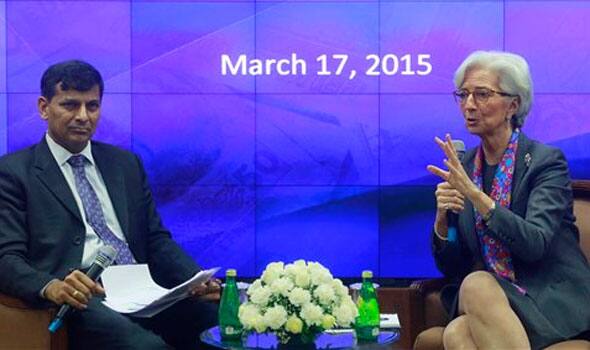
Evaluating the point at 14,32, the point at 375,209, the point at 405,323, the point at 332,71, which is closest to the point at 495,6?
the point at 332,71

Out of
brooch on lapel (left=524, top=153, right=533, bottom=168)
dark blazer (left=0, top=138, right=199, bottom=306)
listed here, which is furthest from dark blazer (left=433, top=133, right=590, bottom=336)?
dark blazer (left=0, top=138, right=199, bottom=306)

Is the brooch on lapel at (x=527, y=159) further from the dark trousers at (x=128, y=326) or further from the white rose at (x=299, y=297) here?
the dark trousers at (x=128, y=326)

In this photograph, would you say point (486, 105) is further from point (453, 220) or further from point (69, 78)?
point (69, 78)

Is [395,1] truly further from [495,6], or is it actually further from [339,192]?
[339,192]

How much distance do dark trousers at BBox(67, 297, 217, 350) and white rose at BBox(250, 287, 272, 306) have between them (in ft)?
1.70

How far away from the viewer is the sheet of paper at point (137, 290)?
3721 millimetres

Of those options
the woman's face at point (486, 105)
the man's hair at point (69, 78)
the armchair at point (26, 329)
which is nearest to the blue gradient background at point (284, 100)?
the man's hair at point (69, 78)

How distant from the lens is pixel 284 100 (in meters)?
4.82

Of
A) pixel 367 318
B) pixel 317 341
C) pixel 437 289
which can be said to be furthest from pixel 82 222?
pixel 437 289

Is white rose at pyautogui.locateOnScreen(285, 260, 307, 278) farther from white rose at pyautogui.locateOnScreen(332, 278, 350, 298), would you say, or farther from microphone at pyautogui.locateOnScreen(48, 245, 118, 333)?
microphone at pyautogui.locateOnScreen(48, 245, 118, 333)

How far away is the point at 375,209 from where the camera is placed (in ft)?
15.9

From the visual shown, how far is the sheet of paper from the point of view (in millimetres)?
3721

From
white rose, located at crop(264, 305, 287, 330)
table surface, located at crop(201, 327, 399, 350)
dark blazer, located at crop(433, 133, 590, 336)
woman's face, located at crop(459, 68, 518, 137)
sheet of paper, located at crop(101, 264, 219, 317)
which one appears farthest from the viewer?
woman's face, located at crop(459, 68, 518, 137)

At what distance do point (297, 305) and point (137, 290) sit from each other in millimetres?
876
